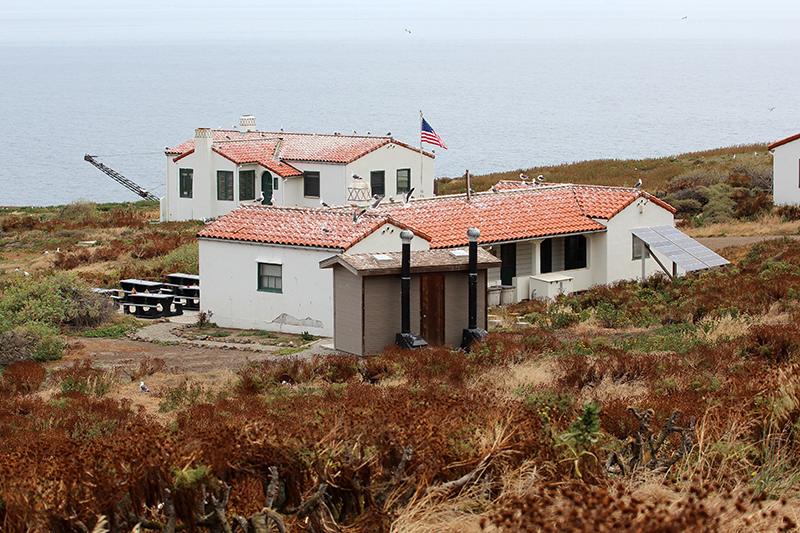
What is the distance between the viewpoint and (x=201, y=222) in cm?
4316

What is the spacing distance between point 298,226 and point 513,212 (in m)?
7.74

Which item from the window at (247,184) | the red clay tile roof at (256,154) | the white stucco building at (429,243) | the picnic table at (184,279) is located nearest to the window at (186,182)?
the red clay tile roof at (256,154)

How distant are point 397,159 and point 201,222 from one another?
31.1 feet

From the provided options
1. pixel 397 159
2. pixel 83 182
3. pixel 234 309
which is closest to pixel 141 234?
pixel 397 159

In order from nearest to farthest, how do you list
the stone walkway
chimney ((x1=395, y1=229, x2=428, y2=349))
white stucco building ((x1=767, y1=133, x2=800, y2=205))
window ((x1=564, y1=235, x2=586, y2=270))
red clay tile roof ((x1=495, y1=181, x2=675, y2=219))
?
chimney ((x1=395, y1=229, x2=428, y2=349)) < the stone walkway < red clay tile roof ((x1=495, y1=181, x2=675, y2=219)) < window ((x1=564, y1=235, x2=586, y2=270)) < white stucco building ((x1=767, y1=133, x2=800, y2=205))

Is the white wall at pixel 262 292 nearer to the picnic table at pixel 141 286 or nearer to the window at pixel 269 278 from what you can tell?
the window at pixel 269 278

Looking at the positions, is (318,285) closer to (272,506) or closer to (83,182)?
(272,506)

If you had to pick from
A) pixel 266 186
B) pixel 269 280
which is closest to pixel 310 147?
pixel 266 186

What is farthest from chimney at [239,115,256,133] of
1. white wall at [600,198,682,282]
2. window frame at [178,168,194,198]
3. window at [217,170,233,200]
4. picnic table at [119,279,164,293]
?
white wall at [600,198,682,282]

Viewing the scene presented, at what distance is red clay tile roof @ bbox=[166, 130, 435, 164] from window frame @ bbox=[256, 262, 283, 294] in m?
17.4

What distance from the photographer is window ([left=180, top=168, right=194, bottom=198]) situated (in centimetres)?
4438

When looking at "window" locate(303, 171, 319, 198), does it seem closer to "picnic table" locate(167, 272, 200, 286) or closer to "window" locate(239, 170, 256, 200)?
"window" locate(239, 170, 256, 200)

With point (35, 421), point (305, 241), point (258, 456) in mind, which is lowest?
point (35, 421)

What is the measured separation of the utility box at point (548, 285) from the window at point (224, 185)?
19.4m
